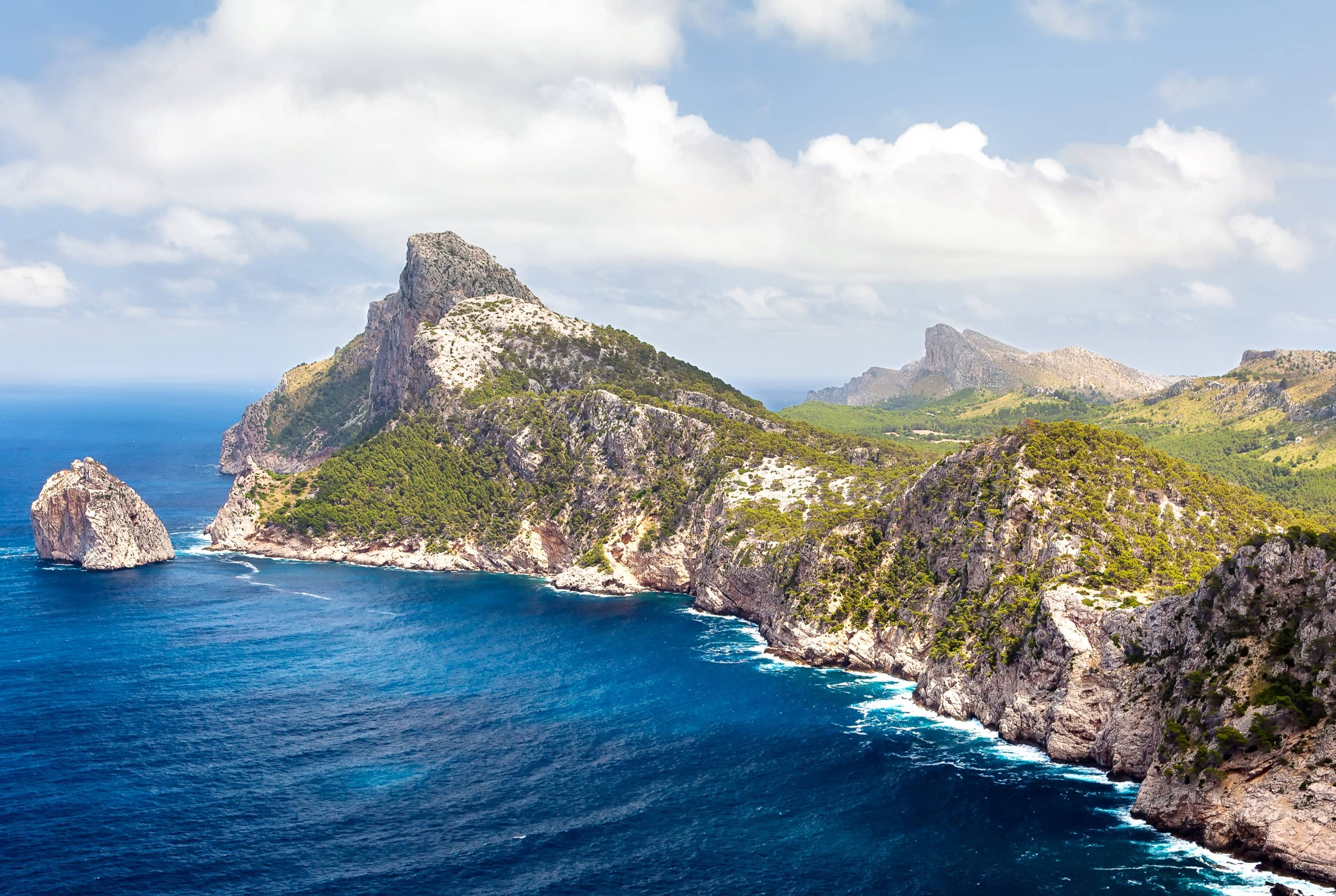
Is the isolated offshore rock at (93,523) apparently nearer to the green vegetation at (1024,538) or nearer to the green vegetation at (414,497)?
the green vegetation at (414,497)

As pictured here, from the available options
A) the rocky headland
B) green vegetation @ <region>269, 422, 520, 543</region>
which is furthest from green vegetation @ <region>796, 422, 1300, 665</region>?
green vegetation @ <region>269, 422, 520, 543</region>

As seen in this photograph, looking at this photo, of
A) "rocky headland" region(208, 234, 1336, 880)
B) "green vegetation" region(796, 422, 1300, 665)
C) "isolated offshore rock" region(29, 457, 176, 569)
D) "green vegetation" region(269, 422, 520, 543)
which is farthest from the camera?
"green vegetation" region(269, 422, 520, 543)

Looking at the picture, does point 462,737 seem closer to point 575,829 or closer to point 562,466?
point 575,829

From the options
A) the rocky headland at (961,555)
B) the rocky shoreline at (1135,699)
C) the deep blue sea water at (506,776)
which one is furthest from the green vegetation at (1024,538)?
the deep blue sea water at (506,776)

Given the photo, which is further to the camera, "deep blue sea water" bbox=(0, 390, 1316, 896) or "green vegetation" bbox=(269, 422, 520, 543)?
"green vegetation" bbox=(269, 422, 520, 543)

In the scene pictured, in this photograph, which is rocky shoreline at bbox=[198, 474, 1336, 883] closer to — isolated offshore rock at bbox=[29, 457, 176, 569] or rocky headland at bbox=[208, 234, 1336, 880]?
rocky headland at bbox=[208, 234, 1336, 880]

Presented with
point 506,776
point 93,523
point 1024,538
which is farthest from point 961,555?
point 93,523
